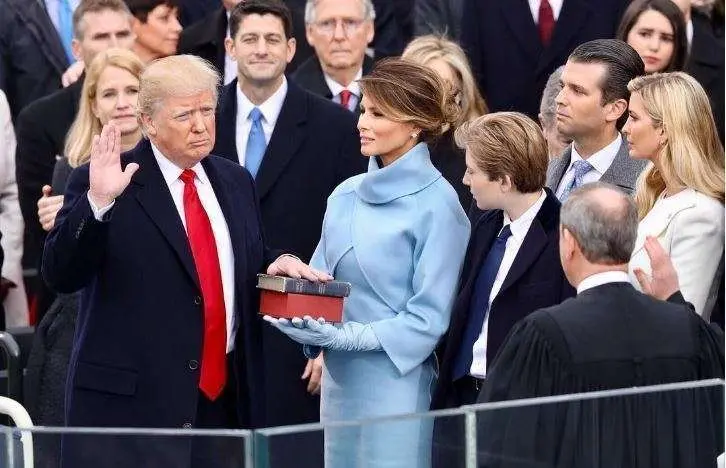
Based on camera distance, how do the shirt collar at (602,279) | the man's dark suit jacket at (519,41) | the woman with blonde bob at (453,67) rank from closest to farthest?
1. the shirt collar at (602,279)
2. the woman with blonde bob at (453,67)
3. the man's dark suit jacket at (519,41)

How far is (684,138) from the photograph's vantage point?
20.3 feet

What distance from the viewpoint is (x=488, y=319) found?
577 cm

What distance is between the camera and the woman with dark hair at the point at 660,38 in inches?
314

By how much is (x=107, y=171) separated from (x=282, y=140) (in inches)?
81.6

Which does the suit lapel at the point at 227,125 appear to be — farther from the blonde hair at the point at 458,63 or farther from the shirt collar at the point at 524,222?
the shirt collar at the point at 524,222

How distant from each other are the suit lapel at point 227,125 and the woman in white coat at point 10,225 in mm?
1453

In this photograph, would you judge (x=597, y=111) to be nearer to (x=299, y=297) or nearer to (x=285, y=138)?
(x=285, y=138)

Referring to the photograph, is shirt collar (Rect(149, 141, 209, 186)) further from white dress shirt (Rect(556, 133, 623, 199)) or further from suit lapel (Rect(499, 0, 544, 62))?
suit lapel (Rect(499, 0, 544, 62))

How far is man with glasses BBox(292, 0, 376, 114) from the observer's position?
8.70 meters

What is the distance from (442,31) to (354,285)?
11.6ft

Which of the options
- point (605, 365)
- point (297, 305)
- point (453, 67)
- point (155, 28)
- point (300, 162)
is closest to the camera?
point (605, 365)

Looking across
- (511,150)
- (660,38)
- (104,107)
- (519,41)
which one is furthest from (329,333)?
(519,41)

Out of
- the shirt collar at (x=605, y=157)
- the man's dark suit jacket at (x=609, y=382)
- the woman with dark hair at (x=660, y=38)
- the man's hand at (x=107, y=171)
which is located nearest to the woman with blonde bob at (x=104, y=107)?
the man's hand at (x=107, y=171)

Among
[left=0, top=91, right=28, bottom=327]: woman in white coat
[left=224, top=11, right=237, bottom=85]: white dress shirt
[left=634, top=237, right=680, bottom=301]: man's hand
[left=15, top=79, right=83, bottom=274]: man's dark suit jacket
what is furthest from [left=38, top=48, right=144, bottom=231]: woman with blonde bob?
[left=634, top=237, right=680, bottom=301]: man's hand
